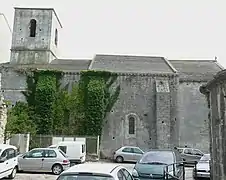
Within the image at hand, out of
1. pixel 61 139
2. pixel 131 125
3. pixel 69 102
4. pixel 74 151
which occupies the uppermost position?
pixel 69 102

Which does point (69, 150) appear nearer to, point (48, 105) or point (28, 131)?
point (28, 131)

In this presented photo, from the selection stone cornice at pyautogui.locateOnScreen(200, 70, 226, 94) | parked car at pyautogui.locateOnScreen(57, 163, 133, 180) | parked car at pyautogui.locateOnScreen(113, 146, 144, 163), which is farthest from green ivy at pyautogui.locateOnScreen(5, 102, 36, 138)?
parked car at pyautogui.locateOnScreen(57, 163, 133, 180)

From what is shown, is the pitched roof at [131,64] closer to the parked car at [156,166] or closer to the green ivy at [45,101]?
the green ivy at [45,101]

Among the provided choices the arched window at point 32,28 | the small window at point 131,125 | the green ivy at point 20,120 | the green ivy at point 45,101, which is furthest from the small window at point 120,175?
the arched window at point 32,28

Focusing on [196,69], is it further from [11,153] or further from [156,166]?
[11,153]

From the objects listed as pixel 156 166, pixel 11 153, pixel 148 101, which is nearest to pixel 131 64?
pixel 148 101

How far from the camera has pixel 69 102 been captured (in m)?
30.4

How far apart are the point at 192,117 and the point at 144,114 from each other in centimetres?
502

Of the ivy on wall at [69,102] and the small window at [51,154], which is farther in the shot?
the ivy on wall at [69,102]

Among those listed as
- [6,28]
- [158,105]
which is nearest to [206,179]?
[158,105]

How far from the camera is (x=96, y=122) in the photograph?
1164 inches

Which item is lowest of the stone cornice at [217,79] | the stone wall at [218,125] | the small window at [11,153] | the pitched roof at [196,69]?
the small window at [11,153]

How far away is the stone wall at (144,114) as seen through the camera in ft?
97.7

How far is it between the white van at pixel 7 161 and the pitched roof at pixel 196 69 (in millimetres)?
22320
